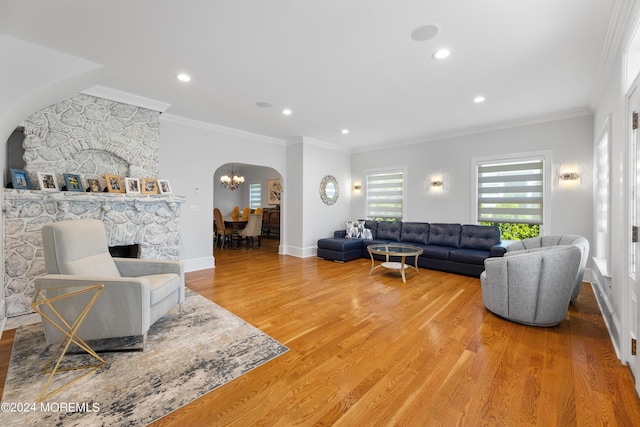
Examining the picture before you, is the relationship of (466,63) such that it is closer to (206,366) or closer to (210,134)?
(206,366)

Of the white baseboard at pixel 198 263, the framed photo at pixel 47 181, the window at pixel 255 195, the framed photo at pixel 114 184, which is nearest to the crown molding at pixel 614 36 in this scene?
the framed photo at pixel 114 184

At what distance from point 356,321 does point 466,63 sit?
317 centimetres

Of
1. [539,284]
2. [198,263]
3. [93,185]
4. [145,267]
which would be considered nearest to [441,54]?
[539,284]

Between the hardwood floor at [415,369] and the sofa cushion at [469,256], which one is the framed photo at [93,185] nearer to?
the hardwood floor at [415,369]

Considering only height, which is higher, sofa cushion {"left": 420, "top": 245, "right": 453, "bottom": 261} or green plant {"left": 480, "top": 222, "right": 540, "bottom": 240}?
green plant {"left": 480, "top": 222, "right": 540, "bottom": 240}

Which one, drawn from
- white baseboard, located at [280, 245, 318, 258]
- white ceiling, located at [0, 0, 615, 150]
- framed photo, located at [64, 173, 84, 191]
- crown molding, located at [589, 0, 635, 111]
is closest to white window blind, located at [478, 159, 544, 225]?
white ceiling, located at [0, 0, 615, 150]

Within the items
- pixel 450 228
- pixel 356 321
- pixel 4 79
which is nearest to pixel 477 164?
pixel 450 228

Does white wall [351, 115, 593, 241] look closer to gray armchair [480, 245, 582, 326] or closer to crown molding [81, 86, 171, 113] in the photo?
gray armchair [480, 245, 582, 326]

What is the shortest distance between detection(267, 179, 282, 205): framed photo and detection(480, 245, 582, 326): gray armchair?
8.17 metres

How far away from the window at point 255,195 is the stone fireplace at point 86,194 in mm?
6483

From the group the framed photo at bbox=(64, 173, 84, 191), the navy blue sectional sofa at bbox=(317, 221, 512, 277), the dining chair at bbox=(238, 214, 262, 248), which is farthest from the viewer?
the dining chair at bbox=(238, 214, 262, 248)

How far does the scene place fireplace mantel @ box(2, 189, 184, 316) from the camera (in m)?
3.10

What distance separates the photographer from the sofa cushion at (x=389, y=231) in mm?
6316

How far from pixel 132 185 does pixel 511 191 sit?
6719 mm
